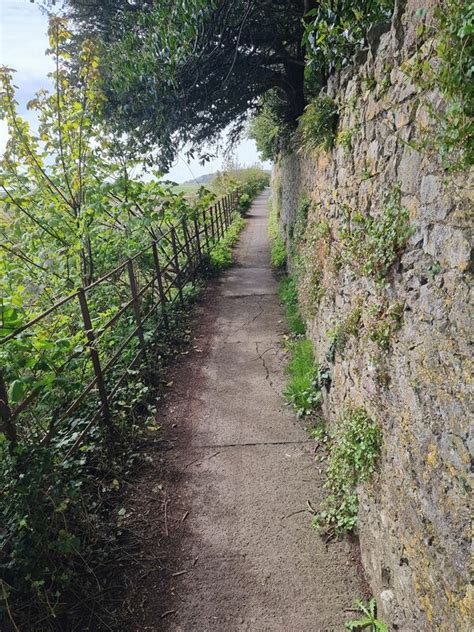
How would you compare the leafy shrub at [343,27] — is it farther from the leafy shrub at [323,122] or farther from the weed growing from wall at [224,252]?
the weed growing from wall at [224,252]

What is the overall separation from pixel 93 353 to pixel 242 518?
1.65 metres

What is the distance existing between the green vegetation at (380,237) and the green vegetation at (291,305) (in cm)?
265

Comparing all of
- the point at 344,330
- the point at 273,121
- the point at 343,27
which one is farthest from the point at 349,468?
the point at 273,121

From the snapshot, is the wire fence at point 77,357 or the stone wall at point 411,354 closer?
the stone wall at point 411,354

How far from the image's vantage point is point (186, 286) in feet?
23.4

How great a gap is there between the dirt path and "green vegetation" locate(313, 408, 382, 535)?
0.11 meters

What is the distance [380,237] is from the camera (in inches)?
79.8

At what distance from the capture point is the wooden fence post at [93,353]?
2889mm

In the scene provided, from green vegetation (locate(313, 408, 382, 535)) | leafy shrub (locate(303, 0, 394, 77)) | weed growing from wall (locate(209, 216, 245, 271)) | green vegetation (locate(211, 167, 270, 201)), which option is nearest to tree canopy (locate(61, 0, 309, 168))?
leafy shrub (locate(303, 0, 394, 77))

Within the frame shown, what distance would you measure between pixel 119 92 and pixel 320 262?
11.6ft

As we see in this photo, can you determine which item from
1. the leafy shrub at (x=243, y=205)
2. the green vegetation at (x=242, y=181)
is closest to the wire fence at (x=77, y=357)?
the green vegetation at (x=242, y=181)

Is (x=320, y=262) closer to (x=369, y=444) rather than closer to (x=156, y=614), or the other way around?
(x=369, y=444)

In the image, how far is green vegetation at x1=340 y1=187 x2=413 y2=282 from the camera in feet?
5.97

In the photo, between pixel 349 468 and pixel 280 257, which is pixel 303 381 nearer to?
pixel 349 468
